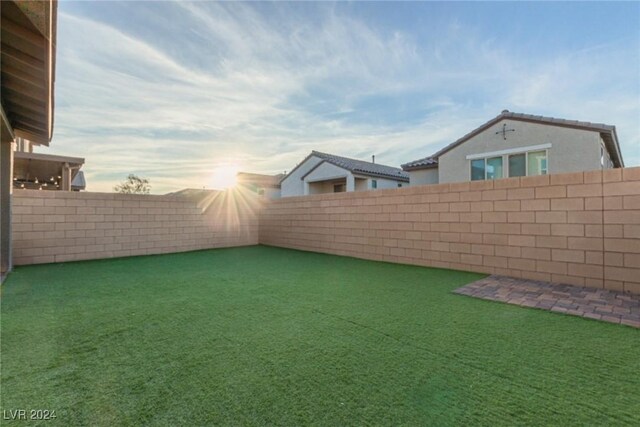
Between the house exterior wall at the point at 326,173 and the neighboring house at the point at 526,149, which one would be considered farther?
the house exterior wall at the point at 326,173

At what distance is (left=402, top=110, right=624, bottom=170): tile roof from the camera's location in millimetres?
8281

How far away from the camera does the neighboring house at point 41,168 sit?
908 centimetres

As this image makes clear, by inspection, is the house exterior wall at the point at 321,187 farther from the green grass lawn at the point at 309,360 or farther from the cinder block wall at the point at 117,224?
the green grass lawn at the point at 309,360

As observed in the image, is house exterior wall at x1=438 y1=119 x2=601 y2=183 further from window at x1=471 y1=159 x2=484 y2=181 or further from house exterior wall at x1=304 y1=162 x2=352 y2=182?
house exterior wall at x1=304 y1=162 x2=352 y2=182

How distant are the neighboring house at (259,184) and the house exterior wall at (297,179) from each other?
7.14 ft

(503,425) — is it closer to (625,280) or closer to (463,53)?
(625,280)

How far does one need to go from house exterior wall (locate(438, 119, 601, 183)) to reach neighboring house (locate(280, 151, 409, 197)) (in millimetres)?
4634

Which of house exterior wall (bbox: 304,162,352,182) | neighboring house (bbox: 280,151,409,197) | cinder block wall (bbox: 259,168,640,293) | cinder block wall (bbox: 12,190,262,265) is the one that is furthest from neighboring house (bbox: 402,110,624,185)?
cinder block wall (bbox: 12,190,262,265)

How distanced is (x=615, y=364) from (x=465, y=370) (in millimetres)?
1044

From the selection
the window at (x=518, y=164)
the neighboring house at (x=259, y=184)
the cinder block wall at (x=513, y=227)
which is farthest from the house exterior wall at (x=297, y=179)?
the cinder block wall at (x=513, y=227)

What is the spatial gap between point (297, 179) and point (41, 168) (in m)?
12.4

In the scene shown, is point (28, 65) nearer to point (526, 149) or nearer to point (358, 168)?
point (526, 149)

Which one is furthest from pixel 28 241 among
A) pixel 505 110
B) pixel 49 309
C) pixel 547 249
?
pixel 505 110

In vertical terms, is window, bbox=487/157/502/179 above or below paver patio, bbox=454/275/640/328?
above
